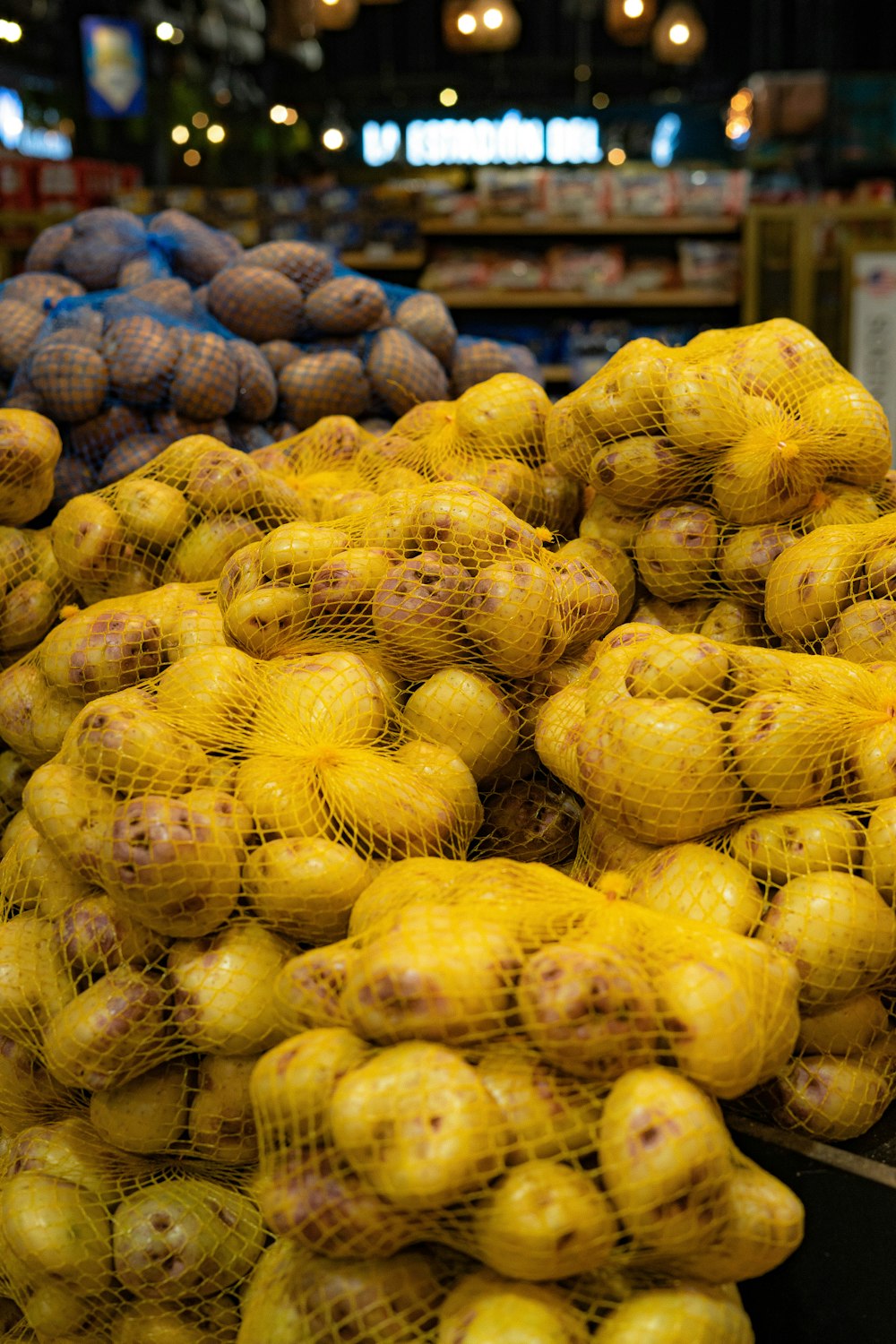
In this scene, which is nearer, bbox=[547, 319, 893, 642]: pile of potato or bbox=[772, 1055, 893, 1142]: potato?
bbox=[772, 1055, 893, 1142]: potato

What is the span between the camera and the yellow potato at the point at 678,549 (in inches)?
73.9

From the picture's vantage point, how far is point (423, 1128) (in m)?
1.04

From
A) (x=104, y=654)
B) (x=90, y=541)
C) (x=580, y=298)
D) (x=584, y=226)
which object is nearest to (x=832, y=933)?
(x=104, y=654)

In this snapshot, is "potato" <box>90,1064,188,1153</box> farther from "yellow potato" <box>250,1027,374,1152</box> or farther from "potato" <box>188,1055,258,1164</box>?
"yellow potato" <box>250,1027,374,1152</box>

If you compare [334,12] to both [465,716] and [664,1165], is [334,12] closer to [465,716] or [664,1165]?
[465,716]

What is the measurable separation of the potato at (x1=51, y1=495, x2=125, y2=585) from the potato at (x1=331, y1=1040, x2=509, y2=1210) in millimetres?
1207

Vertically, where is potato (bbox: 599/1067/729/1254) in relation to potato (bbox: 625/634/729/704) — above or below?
below

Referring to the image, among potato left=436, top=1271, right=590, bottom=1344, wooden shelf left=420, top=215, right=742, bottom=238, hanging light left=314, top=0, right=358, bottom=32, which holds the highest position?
hanging light left=314, top=0, right=358, bottom=32

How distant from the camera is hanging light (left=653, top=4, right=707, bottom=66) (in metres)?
9.83

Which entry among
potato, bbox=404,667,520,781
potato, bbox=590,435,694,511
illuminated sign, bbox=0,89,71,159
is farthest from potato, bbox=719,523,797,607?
illuminated sign, bbox=0,89,71,159

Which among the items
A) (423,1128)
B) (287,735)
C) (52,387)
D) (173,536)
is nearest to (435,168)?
(52,387)

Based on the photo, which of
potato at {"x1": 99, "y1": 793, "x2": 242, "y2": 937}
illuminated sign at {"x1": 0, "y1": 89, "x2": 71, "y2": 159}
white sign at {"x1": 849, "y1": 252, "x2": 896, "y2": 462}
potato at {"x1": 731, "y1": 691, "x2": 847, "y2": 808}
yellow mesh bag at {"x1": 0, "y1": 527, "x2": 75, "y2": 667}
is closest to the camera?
potato at {"x1": 99, "y1": 793, "x2": 242, "y2": 937}

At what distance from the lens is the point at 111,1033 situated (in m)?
1.33

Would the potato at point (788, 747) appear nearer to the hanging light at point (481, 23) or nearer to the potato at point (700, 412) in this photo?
the potato at point (700, 412)
